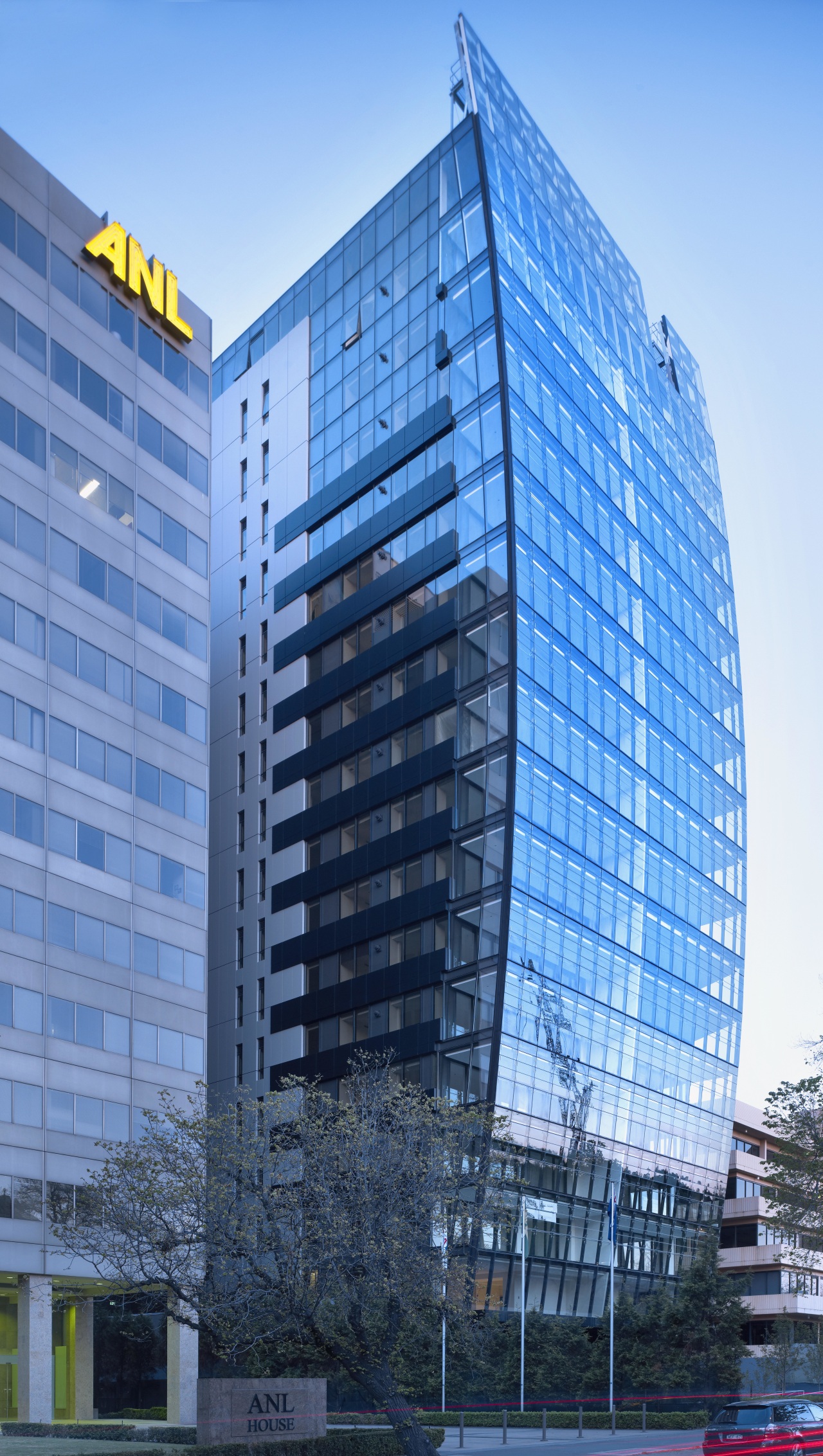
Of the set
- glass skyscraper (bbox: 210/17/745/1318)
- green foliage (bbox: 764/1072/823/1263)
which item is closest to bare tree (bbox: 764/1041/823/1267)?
green foliage (bbox: 764/1072/823/1263)

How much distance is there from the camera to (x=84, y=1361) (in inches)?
2163

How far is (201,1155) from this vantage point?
119 feet

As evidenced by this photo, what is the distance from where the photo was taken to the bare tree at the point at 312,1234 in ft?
108

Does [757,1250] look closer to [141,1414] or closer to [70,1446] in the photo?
[141,1414]

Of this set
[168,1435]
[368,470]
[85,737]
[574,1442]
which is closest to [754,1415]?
[168,1435]

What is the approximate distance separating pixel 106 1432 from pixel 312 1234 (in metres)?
13.3

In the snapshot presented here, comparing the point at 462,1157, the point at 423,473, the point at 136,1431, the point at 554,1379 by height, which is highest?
the point at 423,473

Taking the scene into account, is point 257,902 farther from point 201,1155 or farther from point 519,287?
point 201,1155

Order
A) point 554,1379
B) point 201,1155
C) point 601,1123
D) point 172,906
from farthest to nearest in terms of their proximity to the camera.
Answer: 1. point 601,1123
2. point 554,1379
3. point 172,906
4. point 201,1155

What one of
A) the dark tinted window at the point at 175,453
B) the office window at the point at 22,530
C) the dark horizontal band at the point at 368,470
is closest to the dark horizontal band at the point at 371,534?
the dark horizontal band at the point at 368,470

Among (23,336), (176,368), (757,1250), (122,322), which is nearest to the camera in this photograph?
(23,336)

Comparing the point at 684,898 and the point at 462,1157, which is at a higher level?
the point at 684,898

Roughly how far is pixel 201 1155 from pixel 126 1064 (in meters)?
19.2

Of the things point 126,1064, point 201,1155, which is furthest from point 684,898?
point 201,1155
